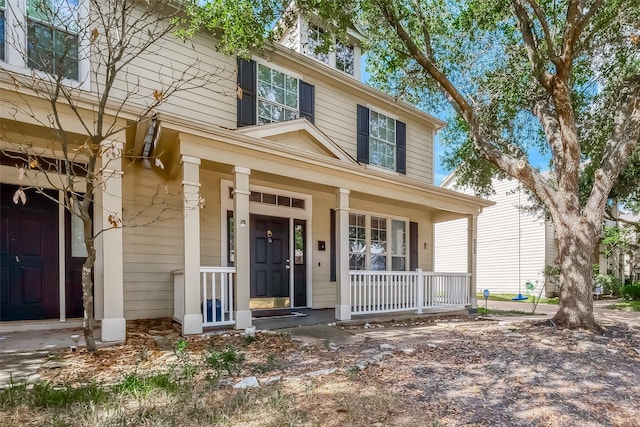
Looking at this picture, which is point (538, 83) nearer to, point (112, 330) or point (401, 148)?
point (401, 148)

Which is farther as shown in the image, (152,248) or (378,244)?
(378,244)

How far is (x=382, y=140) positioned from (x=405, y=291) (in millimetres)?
3705

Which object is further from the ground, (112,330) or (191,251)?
(191,251)

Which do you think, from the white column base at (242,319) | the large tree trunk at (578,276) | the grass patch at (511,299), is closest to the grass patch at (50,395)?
the white column base at (242,319)

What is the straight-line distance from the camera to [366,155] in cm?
870

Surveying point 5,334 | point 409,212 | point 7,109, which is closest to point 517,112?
point 409,212

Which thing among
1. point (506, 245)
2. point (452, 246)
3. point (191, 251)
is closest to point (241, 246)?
point (191, 251)

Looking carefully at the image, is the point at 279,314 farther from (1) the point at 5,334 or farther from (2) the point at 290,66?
(2) the point at 290,66

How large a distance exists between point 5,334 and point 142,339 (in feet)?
5.88

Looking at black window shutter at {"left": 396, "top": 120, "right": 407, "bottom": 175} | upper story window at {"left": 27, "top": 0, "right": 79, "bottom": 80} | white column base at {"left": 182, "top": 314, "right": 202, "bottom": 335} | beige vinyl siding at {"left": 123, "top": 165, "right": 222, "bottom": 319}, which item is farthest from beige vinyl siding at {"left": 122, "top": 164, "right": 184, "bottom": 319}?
black window shutter at {"left": 396, "top": 120, "right": 407, "bottom": 175}

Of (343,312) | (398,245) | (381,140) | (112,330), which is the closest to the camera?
(112,330)

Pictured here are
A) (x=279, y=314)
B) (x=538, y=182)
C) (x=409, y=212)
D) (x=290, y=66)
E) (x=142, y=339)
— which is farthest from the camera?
(x=409, y=212)

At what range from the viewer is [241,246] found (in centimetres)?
530

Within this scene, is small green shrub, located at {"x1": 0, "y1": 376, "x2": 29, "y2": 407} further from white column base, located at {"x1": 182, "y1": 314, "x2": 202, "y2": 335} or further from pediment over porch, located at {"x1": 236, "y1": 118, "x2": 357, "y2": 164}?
pediment over porch, located at {"x1": 236, "y1": 118, "x2": 357, "y2": 164}
